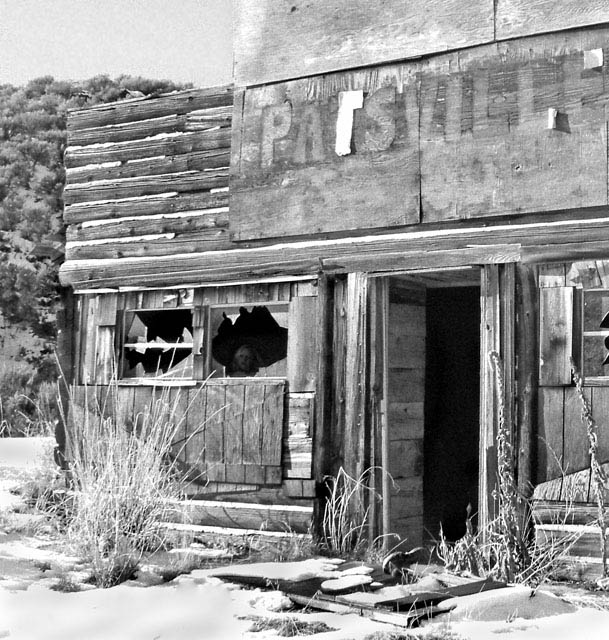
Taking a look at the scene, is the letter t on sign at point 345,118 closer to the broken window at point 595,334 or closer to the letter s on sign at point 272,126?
the letter s on sign at point 272,126

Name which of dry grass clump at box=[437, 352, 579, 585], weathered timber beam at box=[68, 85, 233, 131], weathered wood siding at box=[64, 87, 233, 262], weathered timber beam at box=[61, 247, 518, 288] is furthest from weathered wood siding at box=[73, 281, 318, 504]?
weathered timber beam at box=[68, 85, 233, 131]

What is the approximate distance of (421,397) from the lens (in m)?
9.69

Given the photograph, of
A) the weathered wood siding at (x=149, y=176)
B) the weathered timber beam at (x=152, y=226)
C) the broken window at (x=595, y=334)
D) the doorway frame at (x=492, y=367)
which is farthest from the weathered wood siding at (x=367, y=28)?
the broken window at (x=595, y=334)

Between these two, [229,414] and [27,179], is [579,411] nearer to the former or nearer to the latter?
[229,414]

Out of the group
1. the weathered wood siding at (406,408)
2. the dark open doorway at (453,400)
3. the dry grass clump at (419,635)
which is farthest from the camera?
the dark open doorway at (453,400)

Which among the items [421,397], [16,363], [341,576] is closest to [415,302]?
[421,397]

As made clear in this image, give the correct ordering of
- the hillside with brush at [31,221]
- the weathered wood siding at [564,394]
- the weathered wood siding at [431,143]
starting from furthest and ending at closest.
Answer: the hillside with brush at [31,221], the weathered wood siding at [431,143], the weathered wood siding at [564,394]

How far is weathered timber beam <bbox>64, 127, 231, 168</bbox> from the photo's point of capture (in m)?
9.77

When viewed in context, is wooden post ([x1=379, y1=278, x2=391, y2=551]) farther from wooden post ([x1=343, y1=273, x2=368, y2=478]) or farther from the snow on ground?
the snow on ground

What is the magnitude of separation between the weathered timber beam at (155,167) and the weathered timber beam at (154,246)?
0.64 metres

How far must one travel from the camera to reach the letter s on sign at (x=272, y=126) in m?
9.31

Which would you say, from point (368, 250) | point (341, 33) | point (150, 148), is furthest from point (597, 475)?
point (150, 148)

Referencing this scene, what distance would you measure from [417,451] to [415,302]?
1.41 meters

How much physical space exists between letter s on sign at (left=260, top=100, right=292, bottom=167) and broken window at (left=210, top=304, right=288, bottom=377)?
4.75 feet
